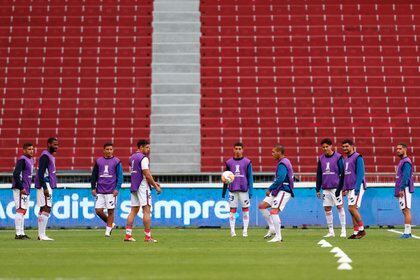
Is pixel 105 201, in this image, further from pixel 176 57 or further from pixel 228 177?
pixel 176 57

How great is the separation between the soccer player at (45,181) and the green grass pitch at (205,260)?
1623 millimetres

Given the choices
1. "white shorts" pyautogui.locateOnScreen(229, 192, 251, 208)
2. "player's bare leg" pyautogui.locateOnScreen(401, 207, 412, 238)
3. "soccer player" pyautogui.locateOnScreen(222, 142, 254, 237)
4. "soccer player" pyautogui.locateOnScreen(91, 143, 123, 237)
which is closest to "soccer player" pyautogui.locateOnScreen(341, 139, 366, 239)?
"player's bare leg" pyautogui.locateOnScreen(401, 207, 412, 238)

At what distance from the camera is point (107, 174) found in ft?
52.8

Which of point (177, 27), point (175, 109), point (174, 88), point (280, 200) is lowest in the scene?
point (280, 200)

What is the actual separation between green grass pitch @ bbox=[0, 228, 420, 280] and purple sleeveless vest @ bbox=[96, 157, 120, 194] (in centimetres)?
253

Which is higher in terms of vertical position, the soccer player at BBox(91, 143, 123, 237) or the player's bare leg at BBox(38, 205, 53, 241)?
the soccer player at BBox(91, 143, 123, 237)

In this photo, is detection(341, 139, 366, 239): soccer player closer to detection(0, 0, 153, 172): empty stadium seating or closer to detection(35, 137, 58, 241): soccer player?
detection(35, 137, 58, 241): soccer player

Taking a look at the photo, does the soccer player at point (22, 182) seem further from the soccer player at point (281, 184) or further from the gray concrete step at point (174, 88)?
the gray concrete step at point (174, 88)

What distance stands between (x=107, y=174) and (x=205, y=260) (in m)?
6.68

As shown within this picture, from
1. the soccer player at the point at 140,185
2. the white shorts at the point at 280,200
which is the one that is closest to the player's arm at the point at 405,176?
the white shorts at the point at 280,200

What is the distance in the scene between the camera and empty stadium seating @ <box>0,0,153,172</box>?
27.7 m

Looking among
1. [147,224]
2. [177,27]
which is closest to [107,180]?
[147,224]

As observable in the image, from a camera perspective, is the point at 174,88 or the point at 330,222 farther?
the point at 174,88

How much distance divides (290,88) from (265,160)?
154 inches
